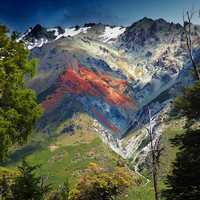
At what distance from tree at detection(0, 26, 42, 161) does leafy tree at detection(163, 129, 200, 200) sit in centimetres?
1383

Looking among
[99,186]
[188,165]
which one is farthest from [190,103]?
[99,186]

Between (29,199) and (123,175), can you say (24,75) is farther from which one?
(123,175)

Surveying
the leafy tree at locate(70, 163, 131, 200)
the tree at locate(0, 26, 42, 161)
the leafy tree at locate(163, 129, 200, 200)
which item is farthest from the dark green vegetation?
the leafy tree at locate(70, 163, 131, 200)

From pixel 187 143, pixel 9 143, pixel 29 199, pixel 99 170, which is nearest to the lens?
pixel 9 143

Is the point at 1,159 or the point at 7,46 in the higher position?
the point at 7,46

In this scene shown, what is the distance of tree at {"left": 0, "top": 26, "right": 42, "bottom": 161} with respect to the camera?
24.5m

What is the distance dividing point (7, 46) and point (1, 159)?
20.1ft

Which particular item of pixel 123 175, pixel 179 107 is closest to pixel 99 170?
pixel 123 175

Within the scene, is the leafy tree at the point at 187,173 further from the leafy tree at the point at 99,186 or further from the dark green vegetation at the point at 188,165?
the leafy tree at the point at 99,186

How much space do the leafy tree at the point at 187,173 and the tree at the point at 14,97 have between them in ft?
45.4

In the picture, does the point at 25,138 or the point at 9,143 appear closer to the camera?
the point at 9,143

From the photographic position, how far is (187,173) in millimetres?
35438

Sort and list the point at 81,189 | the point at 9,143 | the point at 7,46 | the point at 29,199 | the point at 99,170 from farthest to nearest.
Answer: the point at 99,170 → the point at 81,189 → the point at 29,199 → the point at 7,46 → the point at 9,143

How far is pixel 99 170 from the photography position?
143500 mm
